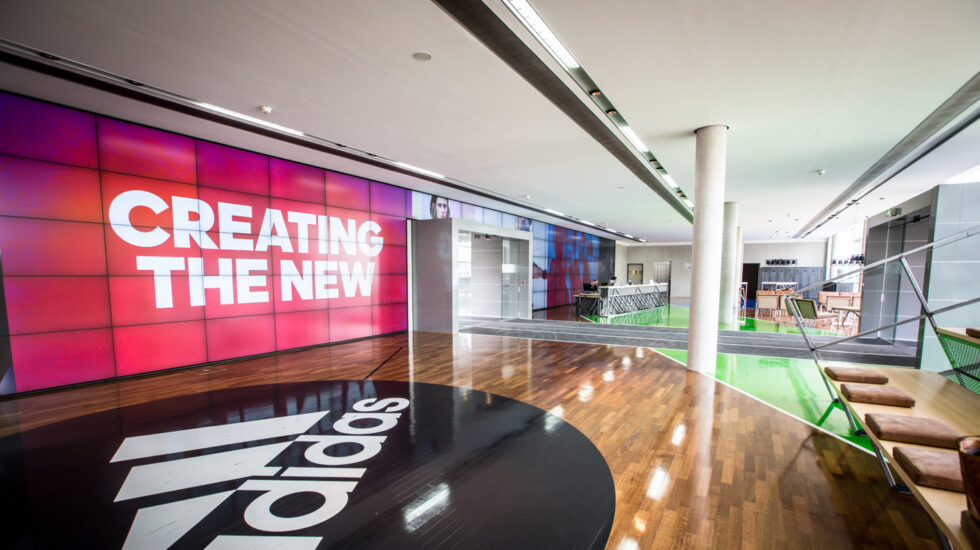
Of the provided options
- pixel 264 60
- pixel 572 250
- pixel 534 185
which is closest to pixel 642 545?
pixel 264 60

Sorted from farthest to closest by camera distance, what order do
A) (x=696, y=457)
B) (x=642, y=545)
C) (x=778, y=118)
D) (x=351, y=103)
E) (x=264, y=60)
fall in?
(x=778, y=118) → (x=351, y=103) → (x=264, y=60) → (x=696, y=457) → (x=642, y=545)

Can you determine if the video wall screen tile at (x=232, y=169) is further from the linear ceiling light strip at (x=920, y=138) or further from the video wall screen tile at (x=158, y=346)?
the linear ceiling light strip at (x=920, y=138)

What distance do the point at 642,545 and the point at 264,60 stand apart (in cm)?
499

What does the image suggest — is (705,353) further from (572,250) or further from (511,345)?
(572,250)

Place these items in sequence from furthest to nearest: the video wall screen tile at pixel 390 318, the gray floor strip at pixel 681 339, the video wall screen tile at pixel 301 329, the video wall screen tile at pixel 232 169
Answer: the video wall screen tile at pixel 390 318
the video wall screen tile at pixel 301 329
the gray floor strip at pixel 681 339
the video wall screen tile at pixel 232 169

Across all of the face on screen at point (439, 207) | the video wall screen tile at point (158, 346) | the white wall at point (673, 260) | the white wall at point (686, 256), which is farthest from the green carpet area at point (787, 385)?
the white wall at point (673, 260)

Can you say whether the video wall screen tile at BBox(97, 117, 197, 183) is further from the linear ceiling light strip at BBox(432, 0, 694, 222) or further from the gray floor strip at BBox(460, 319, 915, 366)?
the gray floor strip at BBox(460, 319, 915, 366)

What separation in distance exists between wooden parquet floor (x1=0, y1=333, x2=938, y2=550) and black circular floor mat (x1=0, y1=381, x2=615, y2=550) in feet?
1.11

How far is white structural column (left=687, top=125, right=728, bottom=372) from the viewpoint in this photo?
208 inches

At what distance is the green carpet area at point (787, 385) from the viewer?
368 centimetres

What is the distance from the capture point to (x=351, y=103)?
453 cm

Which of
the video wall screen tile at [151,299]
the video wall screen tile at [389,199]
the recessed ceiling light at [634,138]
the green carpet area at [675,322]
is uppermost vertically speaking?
the recessed ceiling light at [634,138]

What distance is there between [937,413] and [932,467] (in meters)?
1.20

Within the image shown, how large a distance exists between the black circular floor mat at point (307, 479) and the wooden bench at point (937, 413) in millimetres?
1362
